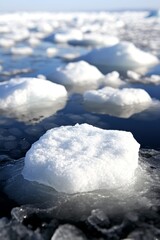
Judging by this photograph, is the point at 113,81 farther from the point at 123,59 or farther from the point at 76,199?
the point at 76,199

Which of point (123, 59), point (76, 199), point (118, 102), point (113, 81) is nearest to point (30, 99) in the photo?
point (118, 102)

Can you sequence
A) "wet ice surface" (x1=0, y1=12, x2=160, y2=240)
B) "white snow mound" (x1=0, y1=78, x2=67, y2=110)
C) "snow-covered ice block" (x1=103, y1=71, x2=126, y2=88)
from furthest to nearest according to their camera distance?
"snow-covered ice block" (x1=103, y1=71, x2=126, y2=88) → "white snow mound" (x1=0, y1=78, x2=67, y2=110) → "wet ice surface" (x1=0, y1=12, x2=160, y2=240)

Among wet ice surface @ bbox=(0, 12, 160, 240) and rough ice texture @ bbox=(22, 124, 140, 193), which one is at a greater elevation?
rough ice texture @ bbox=(22, 124, 140, 193)

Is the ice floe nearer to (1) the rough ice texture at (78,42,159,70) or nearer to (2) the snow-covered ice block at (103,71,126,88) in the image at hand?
(2) the snow-covered ice block at (103,71,126,88)

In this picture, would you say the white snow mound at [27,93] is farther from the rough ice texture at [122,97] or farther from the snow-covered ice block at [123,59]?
the snow-covered ice block at [123,59]

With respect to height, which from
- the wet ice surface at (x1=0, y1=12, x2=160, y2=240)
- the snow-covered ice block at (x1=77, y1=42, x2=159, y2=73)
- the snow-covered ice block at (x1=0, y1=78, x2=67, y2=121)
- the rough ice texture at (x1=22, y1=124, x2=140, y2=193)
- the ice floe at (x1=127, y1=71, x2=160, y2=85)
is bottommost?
the snow-covered ice block at (x1=77, y1=42, x2=159, y2=73)

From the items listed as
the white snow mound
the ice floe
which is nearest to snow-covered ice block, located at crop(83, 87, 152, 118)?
the white snow mound
